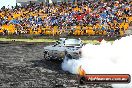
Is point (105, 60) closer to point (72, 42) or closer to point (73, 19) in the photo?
point (72, 42)

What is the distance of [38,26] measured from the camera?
4609cm

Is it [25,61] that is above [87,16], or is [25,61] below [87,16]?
below

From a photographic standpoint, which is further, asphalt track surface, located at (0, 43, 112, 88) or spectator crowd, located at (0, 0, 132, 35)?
spectator crowd, located at (0, 0, 132, 35)

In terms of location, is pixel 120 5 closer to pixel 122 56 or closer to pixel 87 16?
pixel 87 16

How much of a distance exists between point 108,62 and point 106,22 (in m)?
23.5

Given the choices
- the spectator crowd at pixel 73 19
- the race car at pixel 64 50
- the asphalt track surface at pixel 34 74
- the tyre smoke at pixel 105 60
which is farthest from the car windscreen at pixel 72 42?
the spectator crowd at pixel 73 19

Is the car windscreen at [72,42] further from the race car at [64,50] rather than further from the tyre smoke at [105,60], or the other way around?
the tyre smoke at [105,60]

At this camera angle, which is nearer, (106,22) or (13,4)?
(106,22)

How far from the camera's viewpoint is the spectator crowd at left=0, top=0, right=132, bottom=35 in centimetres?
4303

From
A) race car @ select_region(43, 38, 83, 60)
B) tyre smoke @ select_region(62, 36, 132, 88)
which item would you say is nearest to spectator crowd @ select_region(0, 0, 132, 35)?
race car @ select_region(43, 38, 83, 60)

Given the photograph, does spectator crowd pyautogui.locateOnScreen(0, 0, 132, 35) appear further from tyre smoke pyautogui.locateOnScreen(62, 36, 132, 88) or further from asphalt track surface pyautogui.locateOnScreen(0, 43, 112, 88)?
tyre smoke pyautogui.locateOnScreen(62, 36, 132, 88)

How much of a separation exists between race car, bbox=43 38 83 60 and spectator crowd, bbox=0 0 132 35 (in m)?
17.8

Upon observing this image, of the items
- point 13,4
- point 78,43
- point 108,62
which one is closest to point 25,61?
point 78,43

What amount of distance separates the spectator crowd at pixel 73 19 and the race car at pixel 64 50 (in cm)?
1779
